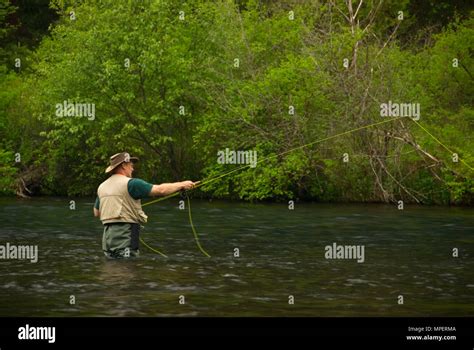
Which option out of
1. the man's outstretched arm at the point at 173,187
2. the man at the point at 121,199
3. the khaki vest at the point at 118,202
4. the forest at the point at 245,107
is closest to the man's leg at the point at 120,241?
the man at the point at 121,199

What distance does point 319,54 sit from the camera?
33844 millimetres

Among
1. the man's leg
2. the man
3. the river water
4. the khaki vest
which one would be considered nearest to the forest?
the river water

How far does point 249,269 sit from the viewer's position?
16.2 m

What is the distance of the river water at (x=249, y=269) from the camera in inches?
497

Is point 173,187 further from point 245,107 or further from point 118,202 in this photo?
point 245,107

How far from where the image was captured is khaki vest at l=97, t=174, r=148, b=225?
15.9 m

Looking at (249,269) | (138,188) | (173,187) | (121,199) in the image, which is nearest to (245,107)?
(249,269)

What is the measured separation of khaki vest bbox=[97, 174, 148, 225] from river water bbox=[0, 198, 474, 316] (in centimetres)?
78

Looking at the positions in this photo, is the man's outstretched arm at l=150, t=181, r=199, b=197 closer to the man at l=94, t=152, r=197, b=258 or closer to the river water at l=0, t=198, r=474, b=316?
the man at l=94, t=152, r=197, b=258

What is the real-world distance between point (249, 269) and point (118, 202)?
89.3 inches

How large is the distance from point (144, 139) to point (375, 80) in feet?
30.1

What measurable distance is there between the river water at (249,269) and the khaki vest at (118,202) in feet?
2.55

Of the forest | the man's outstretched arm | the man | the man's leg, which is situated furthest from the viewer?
the forest
